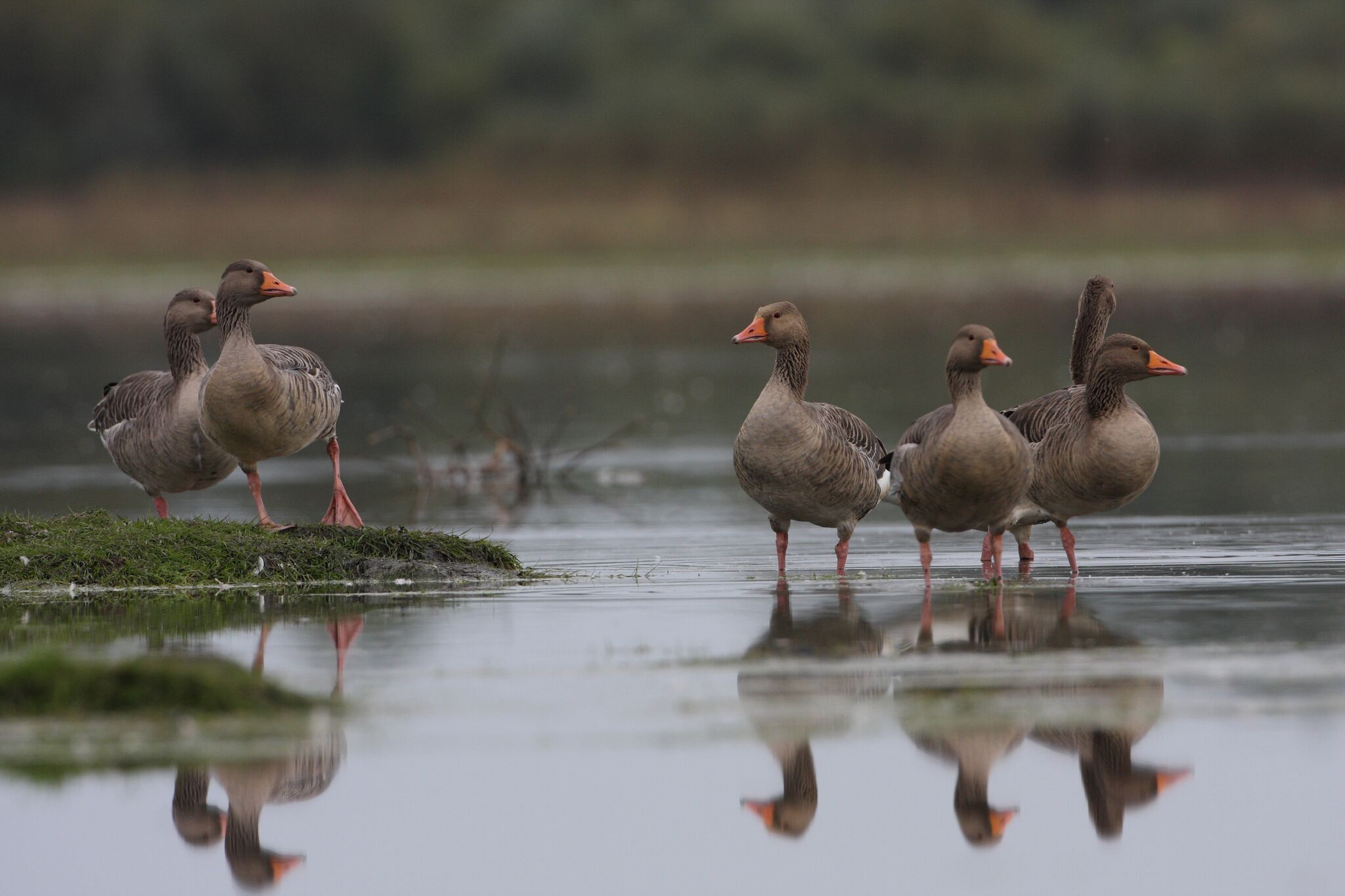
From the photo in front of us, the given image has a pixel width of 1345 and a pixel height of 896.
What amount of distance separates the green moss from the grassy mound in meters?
2.92

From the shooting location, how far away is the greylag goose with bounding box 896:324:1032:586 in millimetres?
9250

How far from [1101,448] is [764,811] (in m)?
4.56

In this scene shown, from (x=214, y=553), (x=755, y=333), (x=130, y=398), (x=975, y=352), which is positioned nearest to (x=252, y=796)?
(x=214, y=553)

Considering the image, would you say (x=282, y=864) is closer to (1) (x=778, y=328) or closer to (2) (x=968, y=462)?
(2) (x=968, y=462)

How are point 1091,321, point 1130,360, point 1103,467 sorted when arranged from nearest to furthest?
point 1103,467, point 1130,360, point 1091,321

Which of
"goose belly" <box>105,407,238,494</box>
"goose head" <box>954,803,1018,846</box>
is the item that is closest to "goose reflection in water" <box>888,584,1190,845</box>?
"goose head" <box>954,803,1018,846</box>

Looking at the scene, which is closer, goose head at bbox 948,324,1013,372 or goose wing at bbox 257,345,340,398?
goose head at bbox 948,324,1013,372

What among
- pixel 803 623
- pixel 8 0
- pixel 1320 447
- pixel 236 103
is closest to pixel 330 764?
pixel 803 623

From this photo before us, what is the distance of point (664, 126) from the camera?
5181 cm

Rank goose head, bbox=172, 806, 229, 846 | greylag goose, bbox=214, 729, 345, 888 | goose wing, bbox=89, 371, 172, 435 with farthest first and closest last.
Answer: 1. goose wing, bbox=89, 371, 172, 435
2. goose head, bbox=172, 806, 229, 846
3. greylag goose, bbox=214, 729, 345, 888

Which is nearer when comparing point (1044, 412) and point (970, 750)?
point (970, 750)

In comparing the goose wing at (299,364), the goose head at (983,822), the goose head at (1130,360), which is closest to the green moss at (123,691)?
the goose head at (983,822)

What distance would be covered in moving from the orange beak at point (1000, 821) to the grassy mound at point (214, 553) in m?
4.79

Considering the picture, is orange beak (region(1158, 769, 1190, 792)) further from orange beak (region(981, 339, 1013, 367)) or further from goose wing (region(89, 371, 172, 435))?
goose wing (region(89, 371, 172, 435))
